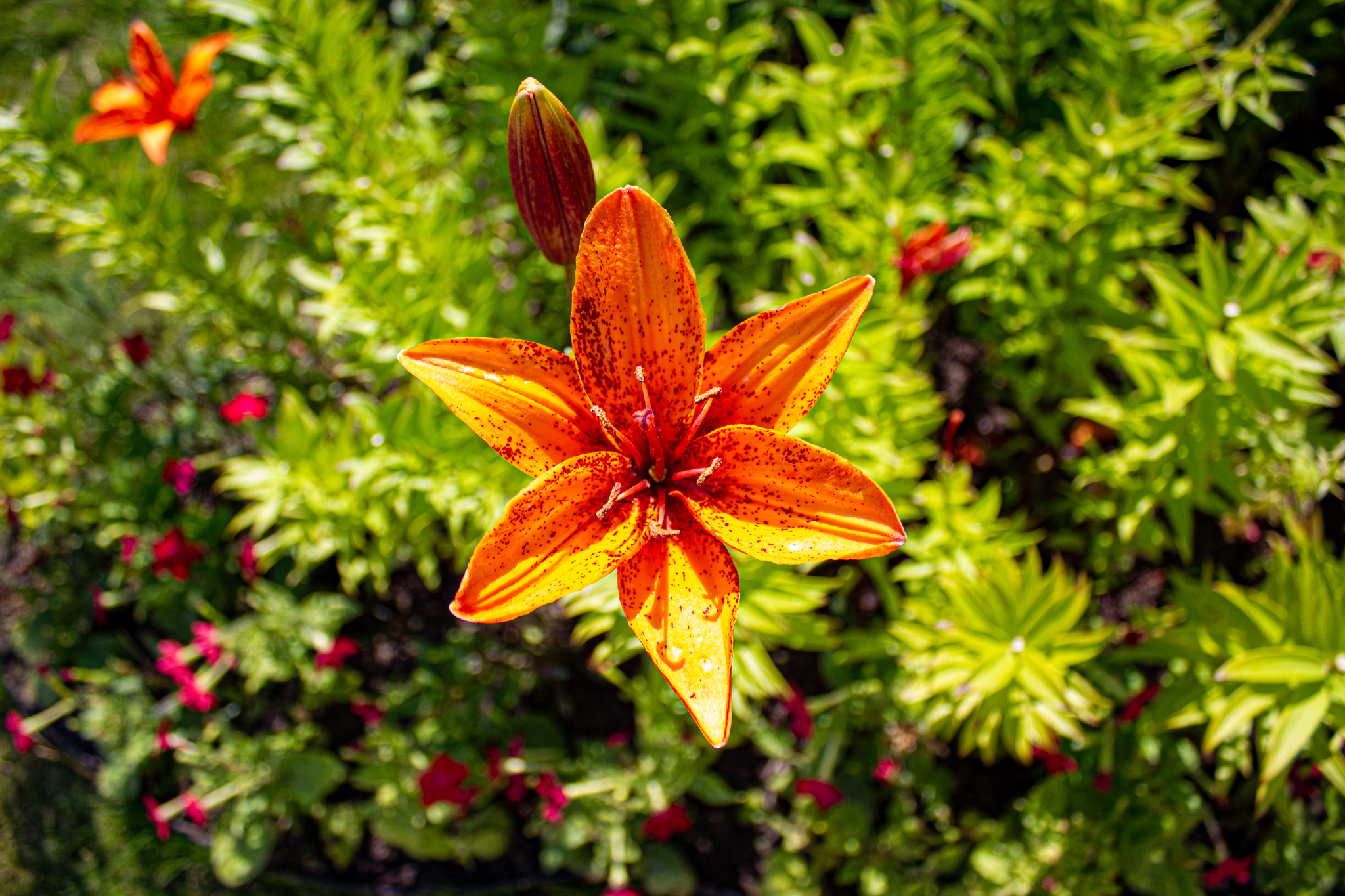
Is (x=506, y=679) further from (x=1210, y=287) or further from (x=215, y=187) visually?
(x=1210, y=287)

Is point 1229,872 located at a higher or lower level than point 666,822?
higher

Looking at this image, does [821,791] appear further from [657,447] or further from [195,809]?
[195,809]

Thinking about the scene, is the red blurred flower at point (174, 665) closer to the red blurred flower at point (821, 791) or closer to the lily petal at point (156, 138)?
the lily petal at point (156, 138)

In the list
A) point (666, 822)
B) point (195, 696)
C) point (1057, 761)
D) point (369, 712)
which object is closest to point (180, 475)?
point (195, 696)

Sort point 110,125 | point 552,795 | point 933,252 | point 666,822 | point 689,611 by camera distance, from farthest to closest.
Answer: point 666,822 < point 552,795 < point 110,125 < point 933,252 < point 689,611

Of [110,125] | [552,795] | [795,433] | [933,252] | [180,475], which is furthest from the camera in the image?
[180,475]

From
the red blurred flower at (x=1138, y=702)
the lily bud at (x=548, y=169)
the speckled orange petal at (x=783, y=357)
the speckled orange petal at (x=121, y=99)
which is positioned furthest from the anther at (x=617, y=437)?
the speckled orange petal at (x=121, y=99)
